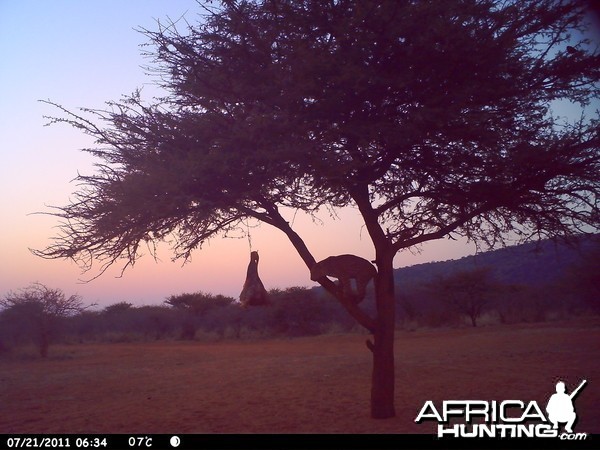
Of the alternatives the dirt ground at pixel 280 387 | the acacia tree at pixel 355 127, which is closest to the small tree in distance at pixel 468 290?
the dirt ground at pixel 280 387

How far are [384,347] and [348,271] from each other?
4.74 ft

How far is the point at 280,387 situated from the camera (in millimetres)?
17703

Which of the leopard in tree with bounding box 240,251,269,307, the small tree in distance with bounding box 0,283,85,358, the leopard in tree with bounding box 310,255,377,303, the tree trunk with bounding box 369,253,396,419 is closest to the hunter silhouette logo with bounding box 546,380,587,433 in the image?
the tree trunk with bounding box 369,253,396,419

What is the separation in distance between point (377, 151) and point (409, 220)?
240 centimetres

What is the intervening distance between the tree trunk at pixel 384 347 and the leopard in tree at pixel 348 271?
331 millimetres

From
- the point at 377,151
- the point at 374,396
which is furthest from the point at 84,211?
the point at 374,396

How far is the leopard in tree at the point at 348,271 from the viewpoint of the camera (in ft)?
36.6

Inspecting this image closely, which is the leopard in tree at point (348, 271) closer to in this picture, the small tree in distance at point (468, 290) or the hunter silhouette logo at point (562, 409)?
the hunter silhouette logo at point (562, 409)

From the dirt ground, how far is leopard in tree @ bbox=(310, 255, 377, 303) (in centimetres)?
228

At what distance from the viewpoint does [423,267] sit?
8062 centimetres

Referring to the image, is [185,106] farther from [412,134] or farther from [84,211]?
[412,134]

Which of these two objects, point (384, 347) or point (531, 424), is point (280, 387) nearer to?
point (384, 347)

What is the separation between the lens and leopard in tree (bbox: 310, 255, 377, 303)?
36.6 feet

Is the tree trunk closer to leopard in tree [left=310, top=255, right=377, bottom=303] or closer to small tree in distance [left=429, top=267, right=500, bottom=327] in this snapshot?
leopard in tree [left=310, top=255, right=377, bottom=303]
